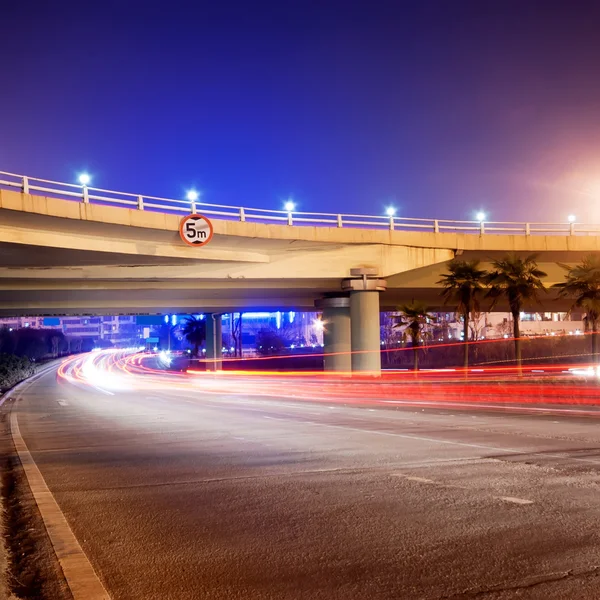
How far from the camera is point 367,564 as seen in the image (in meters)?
5.57

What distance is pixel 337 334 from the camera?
138 ft

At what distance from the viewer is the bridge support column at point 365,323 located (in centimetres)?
3800

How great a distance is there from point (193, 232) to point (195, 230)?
12cm

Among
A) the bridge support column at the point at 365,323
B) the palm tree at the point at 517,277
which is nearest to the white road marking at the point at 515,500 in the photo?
the bridge support column at the point at 365,323

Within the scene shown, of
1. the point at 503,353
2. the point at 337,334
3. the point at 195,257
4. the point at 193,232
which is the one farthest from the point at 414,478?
the point at 503,353

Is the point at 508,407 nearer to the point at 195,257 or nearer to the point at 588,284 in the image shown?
the point at 195,257

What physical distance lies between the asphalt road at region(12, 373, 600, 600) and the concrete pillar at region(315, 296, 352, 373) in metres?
25.9

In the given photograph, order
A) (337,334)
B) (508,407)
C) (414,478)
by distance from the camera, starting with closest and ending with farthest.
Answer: (414,478)
(508,407)
(337,334)

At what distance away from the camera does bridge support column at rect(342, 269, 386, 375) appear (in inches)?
1496

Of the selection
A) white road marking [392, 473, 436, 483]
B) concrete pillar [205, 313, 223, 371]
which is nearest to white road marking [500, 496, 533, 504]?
white road marking [392, 473, 436, 483]

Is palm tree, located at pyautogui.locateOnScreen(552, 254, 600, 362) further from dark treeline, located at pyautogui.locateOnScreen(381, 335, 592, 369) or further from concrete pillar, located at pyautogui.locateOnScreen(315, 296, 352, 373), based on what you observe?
dark treeline, located at pyautogui.locateOnScreen(381, 335, 592, 369)

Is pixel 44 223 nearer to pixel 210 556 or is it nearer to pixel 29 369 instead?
pixel 210 556

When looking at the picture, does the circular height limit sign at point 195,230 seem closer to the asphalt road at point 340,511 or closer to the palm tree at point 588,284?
the asphalt road at point 340,511

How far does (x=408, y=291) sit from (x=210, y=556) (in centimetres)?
3872
